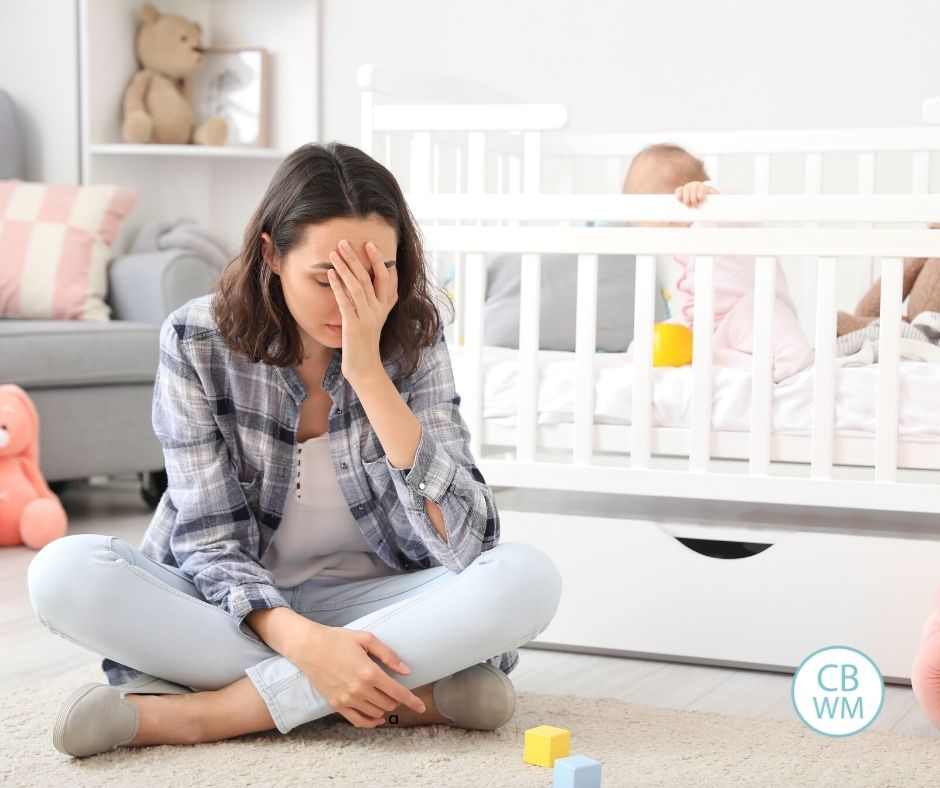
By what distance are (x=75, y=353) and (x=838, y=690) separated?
170cm

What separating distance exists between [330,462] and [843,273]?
Result: 1.57m

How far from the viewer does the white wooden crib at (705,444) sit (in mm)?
1460

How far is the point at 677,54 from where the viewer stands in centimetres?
262

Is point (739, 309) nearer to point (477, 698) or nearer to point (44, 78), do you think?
point (477, 698)

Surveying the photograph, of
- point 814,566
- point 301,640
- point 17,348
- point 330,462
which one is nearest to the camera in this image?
point 301,640

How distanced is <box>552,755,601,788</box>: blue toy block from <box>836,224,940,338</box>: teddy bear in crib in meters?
0.97

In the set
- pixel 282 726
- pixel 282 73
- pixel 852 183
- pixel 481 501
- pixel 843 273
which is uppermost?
pixel 282 73

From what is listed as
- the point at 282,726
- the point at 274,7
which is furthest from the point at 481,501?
the point at 274,7

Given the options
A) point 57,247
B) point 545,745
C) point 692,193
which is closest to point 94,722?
point 545,745

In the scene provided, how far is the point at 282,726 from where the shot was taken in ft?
3.80

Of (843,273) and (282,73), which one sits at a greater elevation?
(282,73)

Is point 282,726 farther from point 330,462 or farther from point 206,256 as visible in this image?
point 206,256

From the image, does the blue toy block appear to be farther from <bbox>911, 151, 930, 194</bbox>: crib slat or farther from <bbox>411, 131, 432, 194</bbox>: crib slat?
<bbox>911, 151, 930, 194</bbox>: crib slat

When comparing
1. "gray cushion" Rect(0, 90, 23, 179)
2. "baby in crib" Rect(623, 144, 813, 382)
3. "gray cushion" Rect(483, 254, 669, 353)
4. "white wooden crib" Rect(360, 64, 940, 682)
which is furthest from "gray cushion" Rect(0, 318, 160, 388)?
"baby in crib" Rect(623, 144, 813, 382)
